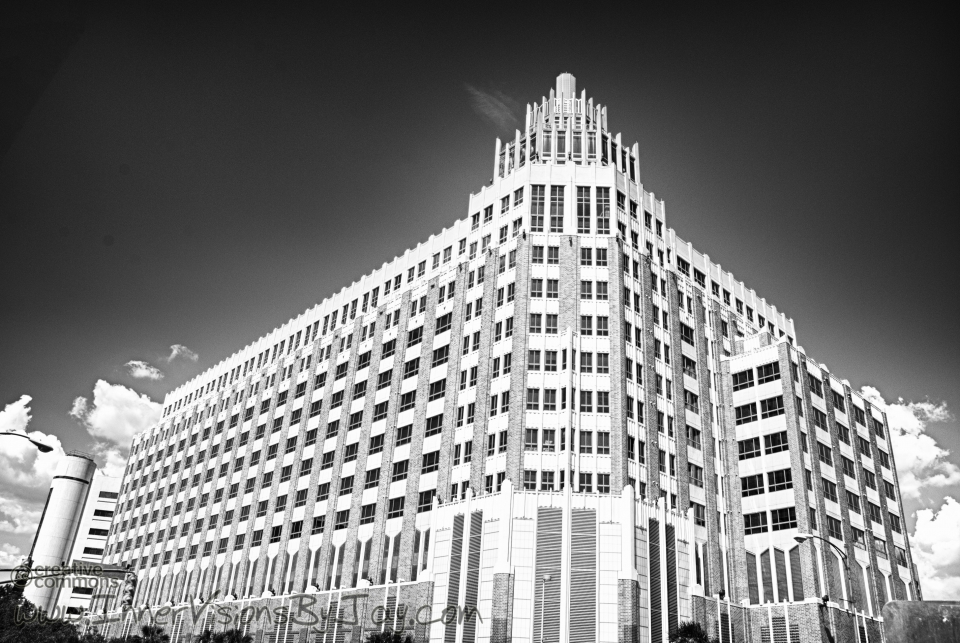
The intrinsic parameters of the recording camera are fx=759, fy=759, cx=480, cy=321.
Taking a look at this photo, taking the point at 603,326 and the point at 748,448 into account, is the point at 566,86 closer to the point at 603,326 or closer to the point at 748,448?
the point at 603,326

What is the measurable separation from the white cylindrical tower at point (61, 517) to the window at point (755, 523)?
134904 mm

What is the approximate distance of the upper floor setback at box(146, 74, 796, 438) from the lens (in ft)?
272

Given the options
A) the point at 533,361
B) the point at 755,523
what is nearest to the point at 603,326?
the point at 533,361

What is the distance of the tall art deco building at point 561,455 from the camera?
64.2 meters

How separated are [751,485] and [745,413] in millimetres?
8109

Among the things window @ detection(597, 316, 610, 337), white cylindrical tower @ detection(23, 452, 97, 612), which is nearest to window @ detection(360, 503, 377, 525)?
window @ detection(597, 316, 610, 337)

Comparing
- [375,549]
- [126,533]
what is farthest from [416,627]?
[126,533]

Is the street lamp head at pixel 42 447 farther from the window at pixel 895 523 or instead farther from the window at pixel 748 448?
the window at pixel 895 523

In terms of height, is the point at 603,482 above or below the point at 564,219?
below

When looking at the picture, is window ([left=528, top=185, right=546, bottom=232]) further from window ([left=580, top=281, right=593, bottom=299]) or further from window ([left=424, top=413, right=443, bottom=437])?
window ([left=424, top=413, right=443, bottom=437])

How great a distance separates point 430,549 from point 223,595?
40.9m

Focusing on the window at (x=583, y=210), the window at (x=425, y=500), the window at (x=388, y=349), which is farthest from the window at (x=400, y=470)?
the window at (x=583, y=210)

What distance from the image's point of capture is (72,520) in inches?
6304

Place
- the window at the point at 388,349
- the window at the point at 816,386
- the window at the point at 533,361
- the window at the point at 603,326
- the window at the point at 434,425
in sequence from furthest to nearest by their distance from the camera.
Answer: the window at the point at 388,349
the window at the point at 816,386
the window at the point at 434,425
the window at the point at 603,326
the window at the point at 533,361
